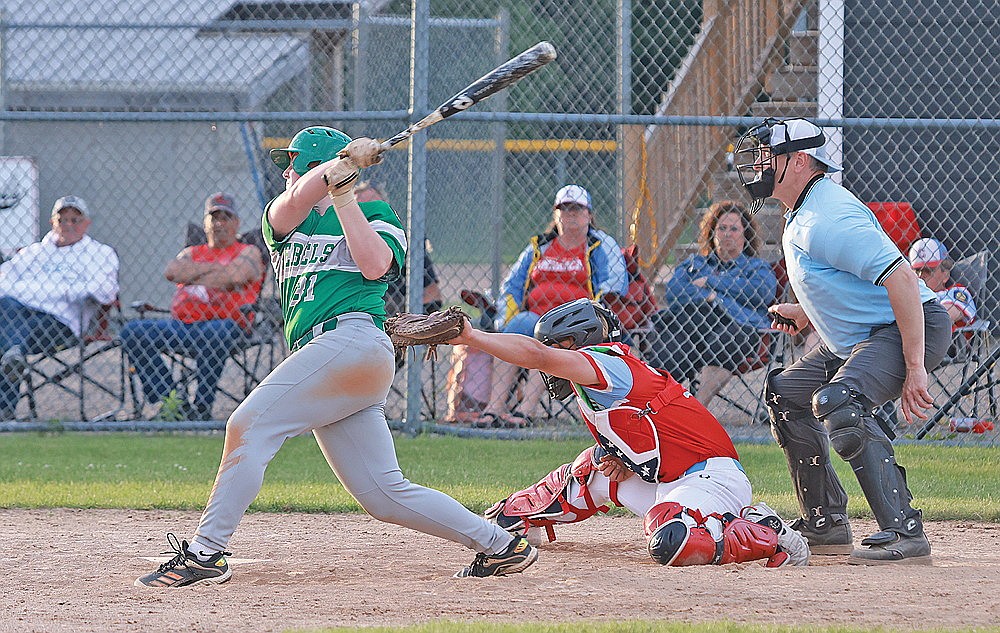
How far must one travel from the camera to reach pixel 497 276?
1024 centimetres

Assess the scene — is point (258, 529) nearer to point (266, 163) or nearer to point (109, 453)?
point (109, 453)

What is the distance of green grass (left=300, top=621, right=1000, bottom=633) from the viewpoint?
3.71 meters

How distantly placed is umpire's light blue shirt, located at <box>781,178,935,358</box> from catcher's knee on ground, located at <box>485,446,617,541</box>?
41.0 inches

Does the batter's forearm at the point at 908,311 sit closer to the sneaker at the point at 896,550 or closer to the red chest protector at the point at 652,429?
the sneaker at the point at 896,550

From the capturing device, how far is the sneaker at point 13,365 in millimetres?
8672

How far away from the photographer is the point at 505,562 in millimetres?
4574

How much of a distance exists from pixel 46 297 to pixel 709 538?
19.1 ft

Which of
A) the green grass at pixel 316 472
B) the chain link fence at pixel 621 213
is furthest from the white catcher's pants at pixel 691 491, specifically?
the chain link fence at pixel 621 213

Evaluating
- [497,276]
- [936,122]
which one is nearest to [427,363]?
[497,276]

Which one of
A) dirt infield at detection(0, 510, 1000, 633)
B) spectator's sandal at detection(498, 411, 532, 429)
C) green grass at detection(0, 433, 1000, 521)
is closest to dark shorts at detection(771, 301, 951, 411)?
dirt infield at detection(0, 510, 1000, 633)

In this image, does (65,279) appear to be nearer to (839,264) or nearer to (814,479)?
(814,479)

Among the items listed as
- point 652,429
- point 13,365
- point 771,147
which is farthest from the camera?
point 13,365

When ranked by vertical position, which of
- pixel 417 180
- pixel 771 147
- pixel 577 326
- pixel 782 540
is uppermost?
pixel 771 147

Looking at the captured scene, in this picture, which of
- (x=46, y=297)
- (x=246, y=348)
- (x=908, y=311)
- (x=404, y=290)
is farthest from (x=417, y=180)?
(x=908, y=311)
